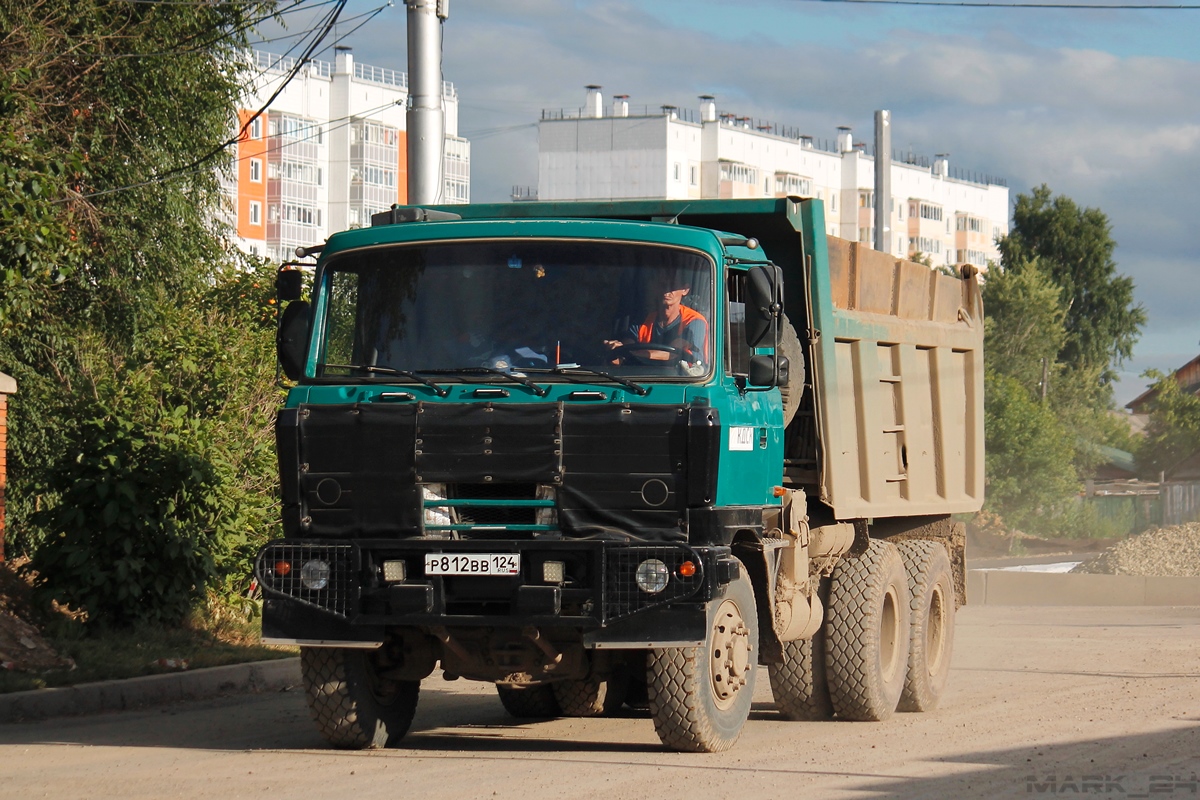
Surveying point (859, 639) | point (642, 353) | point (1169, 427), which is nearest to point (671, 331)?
point (642, 353)

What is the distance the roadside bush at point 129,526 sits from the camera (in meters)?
12.3

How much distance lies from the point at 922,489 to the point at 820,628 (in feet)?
6.79

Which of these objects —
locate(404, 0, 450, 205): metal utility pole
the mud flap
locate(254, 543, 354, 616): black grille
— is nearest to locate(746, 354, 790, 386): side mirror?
the mud flap

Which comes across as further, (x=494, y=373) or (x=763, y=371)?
(x=763, y=371)

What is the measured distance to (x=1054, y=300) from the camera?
6506 centimetres

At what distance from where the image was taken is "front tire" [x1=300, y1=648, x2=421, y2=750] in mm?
8570

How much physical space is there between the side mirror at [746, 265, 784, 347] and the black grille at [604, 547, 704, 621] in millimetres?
1202

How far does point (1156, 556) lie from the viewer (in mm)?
32312

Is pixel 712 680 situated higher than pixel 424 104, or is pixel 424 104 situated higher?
pixel 424 104

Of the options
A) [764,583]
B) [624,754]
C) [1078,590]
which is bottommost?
[1078,590]

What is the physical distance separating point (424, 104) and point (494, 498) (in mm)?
6460

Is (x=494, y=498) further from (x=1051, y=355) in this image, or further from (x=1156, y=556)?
(x=1051, y=355)

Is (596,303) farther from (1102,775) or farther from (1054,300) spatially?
(1054,300)

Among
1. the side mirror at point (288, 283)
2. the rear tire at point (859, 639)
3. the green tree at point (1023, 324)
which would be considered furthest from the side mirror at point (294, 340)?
the green tree at point (1023, 324)
